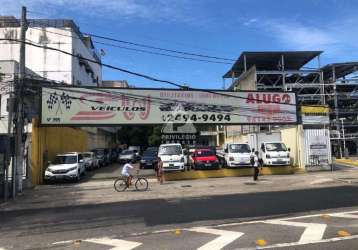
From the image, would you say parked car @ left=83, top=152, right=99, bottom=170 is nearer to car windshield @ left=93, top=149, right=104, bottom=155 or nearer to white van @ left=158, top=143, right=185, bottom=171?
car windshield @ left=93, top=149, right=104, bottom=155

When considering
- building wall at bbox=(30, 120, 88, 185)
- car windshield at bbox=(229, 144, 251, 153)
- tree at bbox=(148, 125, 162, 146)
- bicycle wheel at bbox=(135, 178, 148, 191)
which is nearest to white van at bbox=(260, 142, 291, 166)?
car windshield at bbox=(229, 144, 251, 153)

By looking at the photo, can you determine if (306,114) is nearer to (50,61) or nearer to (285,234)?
(285,234)

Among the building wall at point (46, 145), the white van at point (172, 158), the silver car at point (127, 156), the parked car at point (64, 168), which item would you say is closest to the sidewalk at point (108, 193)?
the parked car at point (64, 168)

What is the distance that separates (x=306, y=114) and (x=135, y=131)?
39.8 metres

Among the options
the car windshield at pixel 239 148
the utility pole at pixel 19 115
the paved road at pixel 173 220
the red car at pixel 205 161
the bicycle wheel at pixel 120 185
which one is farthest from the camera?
the car windshield at pixel 239 148

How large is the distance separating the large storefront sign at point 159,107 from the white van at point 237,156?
1.81 metres

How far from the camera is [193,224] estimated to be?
36.5 ft

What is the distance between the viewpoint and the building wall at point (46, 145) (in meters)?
27.0

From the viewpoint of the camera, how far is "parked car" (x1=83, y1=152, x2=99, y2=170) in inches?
1452

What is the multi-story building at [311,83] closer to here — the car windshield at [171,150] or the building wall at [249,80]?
the building wall at [249,80]

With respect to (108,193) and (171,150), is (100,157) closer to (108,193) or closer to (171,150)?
(171,150)

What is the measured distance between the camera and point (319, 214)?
12.2m

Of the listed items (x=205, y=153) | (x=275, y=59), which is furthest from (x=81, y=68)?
(x=205, y=153)

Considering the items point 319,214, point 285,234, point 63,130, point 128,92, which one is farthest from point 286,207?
point 63,130
